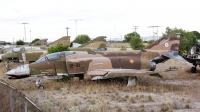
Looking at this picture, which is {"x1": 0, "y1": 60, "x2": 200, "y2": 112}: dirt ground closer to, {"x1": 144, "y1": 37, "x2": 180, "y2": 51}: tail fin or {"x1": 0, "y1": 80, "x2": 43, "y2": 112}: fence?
{"x1": 0, "y1": 80, "x2": 43, "y2": 112}: fence

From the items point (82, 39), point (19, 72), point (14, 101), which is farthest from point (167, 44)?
point (82, 39)

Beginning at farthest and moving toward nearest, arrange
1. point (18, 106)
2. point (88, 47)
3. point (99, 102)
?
point (88, 47)
point (99, 102)
point (18, 106)

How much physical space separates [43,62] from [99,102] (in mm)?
5068

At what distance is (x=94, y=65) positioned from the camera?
535 inches

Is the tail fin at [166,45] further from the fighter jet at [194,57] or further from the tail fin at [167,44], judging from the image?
the fighter jet at [194,57]

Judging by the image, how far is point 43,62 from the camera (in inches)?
513

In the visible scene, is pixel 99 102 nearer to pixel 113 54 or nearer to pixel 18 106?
pixel 18 106

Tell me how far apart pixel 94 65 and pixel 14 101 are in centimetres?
692

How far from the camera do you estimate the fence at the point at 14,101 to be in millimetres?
5398

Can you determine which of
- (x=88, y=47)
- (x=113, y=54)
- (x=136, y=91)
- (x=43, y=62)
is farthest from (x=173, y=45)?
(x=88, y=47)

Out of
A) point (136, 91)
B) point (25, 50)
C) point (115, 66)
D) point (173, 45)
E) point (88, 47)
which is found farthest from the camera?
point (88, 47)

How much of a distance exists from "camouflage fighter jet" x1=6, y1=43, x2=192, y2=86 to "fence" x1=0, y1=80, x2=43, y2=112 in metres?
3.89

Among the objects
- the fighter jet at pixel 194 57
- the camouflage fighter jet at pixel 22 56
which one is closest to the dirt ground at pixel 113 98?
the fighter jet at pixel 194 57

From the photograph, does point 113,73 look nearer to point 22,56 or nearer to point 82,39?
point 22,56
